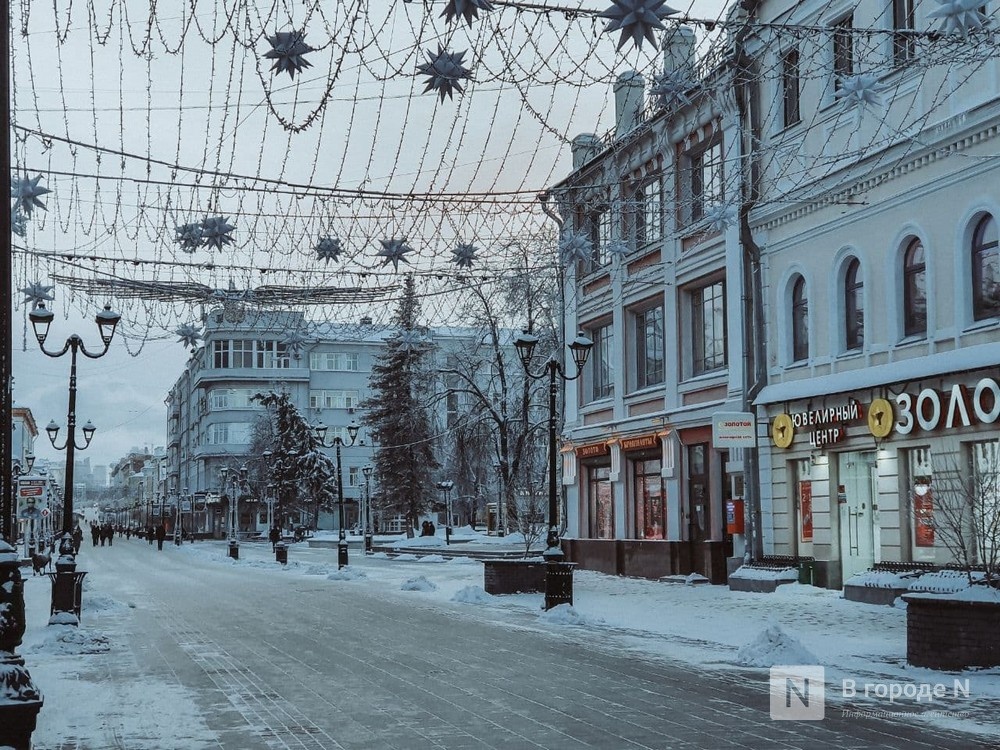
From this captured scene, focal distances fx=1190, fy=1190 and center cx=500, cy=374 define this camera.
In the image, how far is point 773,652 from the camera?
516 inches

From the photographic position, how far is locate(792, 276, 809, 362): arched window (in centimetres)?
2489

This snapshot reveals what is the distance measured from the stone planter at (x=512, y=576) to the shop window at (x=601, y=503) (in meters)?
9.00

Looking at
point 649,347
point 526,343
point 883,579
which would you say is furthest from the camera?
point 649,347

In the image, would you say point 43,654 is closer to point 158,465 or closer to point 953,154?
point 953,154

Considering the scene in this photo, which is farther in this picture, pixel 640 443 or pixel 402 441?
pixel 402 441

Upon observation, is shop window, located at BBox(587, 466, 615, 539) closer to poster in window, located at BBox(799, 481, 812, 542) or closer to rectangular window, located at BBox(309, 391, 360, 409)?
poster in window, located at BBox(799, 481, 812, 542)

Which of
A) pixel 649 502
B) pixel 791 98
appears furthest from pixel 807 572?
pixel 791 98

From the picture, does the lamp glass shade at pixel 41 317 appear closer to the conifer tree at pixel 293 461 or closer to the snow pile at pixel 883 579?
the snow pile at pixel 883 579

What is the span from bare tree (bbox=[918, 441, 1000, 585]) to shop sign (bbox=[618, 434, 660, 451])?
1052cm

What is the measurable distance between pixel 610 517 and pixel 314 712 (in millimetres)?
24250

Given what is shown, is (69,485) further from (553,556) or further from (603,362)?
(603,362)

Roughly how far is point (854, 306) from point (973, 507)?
30.5ft

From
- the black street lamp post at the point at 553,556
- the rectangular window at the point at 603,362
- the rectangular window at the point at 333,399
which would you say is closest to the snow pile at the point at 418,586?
the black street lamp post at the point at 553,556

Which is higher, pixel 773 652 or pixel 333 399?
pixel 333 399
